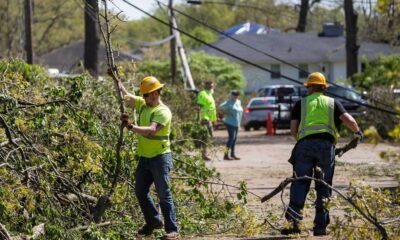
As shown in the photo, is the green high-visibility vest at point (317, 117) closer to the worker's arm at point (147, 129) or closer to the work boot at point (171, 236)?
the worker's arm at point (147, 129)

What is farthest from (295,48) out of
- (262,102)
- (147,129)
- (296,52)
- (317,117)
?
(147,129)

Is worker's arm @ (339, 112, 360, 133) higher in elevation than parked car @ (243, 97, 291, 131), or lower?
higher

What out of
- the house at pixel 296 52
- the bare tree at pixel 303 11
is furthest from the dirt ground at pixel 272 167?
the house at pixel 296 52

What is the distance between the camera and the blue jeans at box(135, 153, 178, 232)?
9930 mm

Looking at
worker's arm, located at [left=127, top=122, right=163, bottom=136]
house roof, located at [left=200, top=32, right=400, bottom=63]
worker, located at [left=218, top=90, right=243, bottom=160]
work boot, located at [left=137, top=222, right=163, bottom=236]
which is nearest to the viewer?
worker's arm, located at [left=127, top=122, right=163, bottom=136]

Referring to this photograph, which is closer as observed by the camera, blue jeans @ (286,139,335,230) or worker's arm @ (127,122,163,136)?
worker's arm @ (127,122,163,136)

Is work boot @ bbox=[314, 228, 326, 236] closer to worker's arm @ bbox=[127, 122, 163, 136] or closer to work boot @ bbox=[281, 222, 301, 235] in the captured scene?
work boot @ bbox=[281, 222, 301, 235]

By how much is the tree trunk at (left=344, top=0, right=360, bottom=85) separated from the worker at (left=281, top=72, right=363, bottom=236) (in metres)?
27.4

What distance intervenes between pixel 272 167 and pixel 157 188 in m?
10.3

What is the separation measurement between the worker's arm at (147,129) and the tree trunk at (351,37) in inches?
1115

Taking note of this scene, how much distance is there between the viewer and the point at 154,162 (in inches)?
391

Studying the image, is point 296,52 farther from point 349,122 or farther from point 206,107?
point 349,122

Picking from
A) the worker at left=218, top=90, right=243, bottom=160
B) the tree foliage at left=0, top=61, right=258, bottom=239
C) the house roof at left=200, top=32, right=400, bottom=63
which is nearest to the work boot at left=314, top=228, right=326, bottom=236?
the tree foliage at left=0, top=61, right=258, bottom=239

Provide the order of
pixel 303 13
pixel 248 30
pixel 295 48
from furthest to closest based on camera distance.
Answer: pixel 248 30 → pixel 295 48 → pixel 303 13
